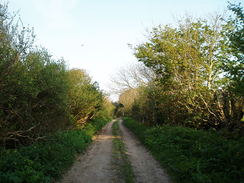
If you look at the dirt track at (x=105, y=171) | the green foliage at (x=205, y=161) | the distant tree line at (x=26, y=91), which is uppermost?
the distant tree line at (x=26, y=91)

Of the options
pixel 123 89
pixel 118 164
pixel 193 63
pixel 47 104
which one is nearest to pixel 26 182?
pixel 118 164

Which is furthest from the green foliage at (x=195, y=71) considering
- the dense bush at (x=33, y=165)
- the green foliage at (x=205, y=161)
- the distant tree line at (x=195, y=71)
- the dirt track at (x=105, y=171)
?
the dense bush at (x=33, y=165)

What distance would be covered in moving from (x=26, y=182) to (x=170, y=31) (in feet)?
43.9

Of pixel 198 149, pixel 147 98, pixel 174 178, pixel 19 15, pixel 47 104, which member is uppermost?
pixel 19 15

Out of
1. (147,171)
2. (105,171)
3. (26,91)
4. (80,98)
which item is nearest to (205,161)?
(147,171)

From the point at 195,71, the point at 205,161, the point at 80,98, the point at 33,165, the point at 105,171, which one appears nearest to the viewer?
the point at 33,165

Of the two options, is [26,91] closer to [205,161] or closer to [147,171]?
[147,171]

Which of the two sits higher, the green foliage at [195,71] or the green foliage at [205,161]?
the green foliage at [195,71]

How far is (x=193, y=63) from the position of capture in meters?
13.9

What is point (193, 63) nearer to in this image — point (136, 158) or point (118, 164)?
point (136, 158)

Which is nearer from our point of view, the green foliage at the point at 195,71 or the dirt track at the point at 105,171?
the dirt track at the point at 105,171

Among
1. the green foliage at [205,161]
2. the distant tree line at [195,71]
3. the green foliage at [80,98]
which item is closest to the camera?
the green foliage at [205,161]

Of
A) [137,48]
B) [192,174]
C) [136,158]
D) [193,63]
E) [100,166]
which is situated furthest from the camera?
[137,48]

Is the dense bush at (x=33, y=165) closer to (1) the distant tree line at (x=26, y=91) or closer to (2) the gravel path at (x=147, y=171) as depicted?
(1) the distant tree line at (x=26, y=91)
